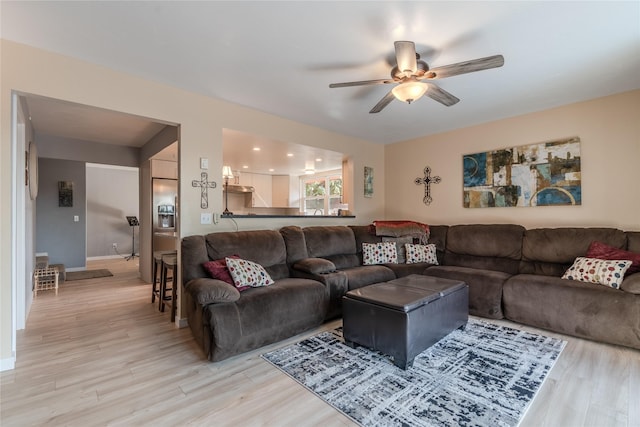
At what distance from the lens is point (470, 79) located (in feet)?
9.45

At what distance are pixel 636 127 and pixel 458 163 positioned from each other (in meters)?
1.91

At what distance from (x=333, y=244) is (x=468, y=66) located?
262 cm

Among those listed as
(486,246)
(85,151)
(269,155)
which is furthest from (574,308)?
(85,151)

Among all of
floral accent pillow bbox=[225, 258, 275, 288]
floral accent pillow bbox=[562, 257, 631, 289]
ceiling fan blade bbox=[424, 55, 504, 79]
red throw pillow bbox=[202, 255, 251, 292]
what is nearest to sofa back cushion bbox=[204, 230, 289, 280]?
red throw pillow bbox=[202, 255, 251, 292]

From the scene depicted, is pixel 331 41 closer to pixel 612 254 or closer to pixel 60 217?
pixel 612 254

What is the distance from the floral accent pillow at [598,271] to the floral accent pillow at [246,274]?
318 centimetres

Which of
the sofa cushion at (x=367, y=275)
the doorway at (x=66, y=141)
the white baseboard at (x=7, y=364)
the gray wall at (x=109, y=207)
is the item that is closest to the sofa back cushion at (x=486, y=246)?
the sofa cushion at (x=367, y=275)

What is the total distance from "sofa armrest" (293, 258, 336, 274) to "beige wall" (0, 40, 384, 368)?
811 mm

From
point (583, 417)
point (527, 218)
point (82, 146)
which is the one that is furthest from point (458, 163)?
point (82, 146)

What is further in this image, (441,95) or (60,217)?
(60,217)

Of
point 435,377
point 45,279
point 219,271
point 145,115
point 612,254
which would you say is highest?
point 145,115

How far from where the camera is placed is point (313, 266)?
3330 mm

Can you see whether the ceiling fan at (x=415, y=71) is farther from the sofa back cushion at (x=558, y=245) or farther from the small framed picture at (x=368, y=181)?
the small framed picture at (x=368, y=181)

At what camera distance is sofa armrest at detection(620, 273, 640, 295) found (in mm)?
2547
